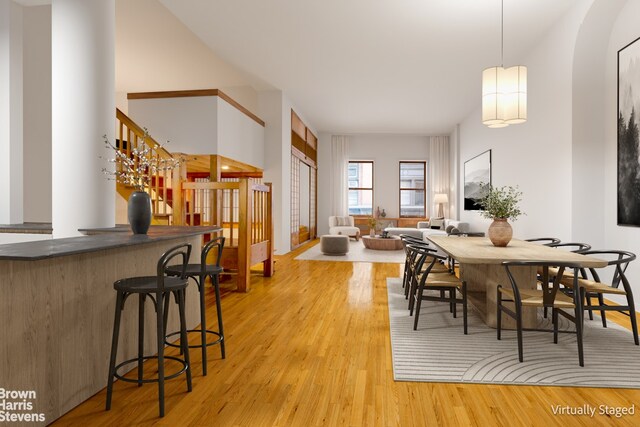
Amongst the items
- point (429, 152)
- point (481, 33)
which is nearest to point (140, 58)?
point (481, 33)

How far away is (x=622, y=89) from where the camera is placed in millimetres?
4129

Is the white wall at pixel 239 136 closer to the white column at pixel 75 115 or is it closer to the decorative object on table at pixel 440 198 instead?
the white column at pixel 75 115

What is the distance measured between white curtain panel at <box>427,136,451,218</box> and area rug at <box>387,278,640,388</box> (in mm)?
9085

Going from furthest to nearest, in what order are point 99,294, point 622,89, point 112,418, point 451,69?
point 451,69
point 622,89
point 99,294
point 112,418

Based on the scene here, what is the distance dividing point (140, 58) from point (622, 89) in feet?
23.7

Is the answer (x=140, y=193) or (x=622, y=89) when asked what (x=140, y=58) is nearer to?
(x=140, y=193)

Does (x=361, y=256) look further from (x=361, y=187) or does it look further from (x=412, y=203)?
(x=412, y=203)

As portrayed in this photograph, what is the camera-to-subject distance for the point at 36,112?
4863 millimetres

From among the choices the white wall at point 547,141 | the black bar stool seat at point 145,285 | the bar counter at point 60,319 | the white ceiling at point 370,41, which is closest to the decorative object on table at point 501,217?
the white wall at point 547,141

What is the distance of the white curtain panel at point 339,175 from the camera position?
1279 centimetres

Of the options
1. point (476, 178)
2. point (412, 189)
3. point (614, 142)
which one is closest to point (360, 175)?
point (412, 189)

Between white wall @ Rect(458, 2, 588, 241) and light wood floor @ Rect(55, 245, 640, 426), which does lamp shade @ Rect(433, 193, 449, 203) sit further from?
light wood floor @ Rect(55, 245, 640, 426)

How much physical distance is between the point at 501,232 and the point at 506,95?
1216 mm

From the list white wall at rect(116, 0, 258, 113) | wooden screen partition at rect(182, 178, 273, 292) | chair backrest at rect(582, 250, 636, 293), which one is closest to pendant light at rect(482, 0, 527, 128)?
chair backrest at rect(582, 250, 636, 293)
